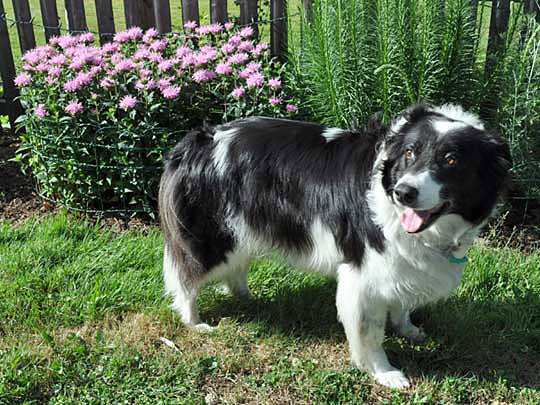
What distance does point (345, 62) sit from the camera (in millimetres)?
4105

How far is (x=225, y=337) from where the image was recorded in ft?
11.2

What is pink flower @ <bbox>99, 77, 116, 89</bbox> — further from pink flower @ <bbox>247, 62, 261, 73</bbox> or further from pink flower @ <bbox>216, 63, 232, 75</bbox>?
pink flower @ <bbox>247, 62, 261, 73</bbox>

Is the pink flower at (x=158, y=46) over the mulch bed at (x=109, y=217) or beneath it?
over

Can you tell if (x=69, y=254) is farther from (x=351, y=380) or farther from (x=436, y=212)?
(x=436, y=212)

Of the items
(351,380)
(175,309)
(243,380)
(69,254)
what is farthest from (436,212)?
(69,254)

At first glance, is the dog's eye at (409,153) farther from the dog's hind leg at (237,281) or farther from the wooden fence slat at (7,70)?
the wooden fence slat at (7,70)

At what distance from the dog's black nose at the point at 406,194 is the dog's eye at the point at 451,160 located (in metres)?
0.22

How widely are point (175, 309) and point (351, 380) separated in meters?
1.12

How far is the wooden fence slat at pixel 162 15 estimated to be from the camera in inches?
195

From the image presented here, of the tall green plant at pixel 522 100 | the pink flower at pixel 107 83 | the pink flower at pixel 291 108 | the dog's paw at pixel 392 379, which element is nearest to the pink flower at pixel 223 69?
the pink flower at pixel 291 108

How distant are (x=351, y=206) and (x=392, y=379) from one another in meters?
0.97

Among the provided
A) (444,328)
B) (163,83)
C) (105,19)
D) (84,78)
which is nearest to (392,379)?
(444,328)

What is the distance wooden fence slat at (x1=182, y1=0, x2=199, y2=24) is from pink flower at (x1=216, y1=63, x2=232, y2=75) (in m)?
1.02

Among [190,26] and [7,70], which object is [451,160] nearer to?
[190,26]
